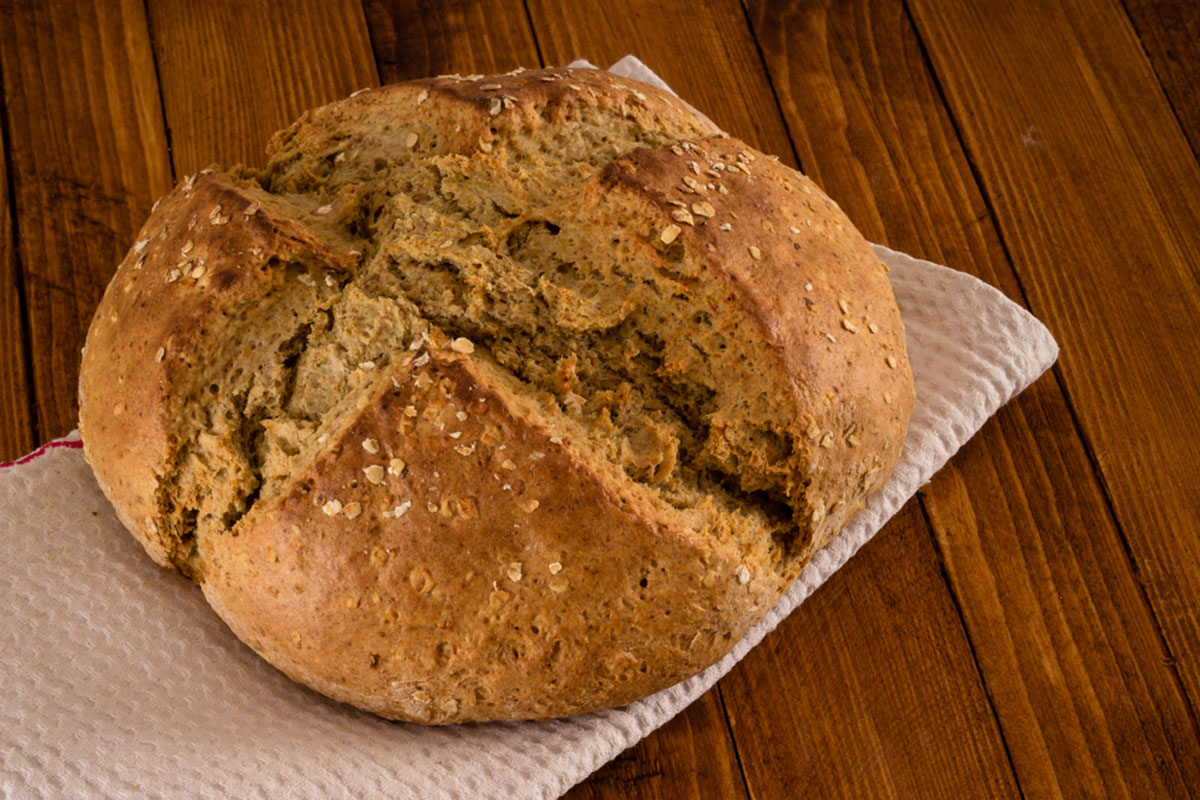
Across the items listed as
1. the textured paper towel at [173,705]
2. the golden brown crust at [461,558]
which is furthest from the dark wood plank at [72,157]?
the golden brown crust at [461,558]

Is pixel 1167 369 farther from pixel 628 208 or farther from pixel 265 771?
pixel 265 771

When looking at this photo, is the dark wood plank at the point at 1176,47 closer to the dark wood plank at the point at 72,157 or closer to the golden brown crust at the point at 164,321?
the golden brown crust at the point at 164,321

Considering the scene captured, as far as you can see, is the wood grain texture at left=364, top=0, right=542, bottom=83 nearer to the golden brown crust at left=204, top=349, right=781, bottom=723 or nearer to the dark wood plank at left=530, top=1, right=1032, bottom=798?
the golden brown crust at left=204, top=349, right=781, bottom=723

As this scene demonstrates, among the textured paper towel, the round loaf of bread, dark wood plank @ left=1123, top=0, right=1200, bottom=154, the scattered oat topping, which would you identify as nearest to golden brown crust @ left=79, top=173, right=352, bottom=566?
the round loaf of bread

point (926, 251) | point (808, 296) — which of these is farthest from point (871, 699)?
point (926, 251)

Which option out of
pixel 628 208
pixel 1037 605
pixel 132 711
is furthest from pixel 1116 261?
pixel 132 711

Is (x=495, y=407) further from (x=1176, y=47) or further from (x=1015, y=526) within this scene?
(x=1176, y=47)
